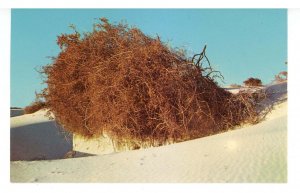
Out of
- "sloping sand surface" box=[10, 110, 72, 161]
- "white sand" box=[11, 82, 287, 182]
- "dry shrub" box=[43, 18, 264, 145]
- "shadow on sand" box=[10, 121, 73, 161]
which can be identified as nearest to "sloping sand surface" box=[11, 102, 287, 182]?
"white sand" box=[11, 82, 287, 182]

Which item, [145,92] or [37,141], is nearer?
[145,92]

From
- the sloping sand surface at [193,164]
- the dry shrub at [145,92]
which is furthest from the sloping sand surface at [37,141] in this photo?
the sloping sand surface at [193,164]

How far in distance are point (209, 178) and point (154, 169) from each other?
4.34 ft

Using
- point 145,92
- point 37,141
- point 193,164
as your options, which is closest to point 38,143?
point 37,141

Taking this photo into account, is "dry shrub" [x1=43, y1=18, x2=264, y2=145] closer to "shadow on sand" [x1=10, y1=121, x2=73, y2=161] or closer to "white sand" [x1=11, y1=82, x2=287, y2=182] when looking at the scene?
"white sand" [x1=11, y1=82, x2=287, y2=182]

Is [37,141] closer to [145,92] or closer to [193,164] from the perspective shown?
[145,92]

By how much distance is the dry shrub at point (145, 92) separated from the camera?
42.3ft

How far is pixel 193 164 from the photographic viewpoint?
34.9ft

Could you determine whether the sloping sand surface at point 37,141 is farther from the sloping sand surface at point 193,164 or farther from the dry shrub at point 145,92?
the sloping sand surface at point 193,164

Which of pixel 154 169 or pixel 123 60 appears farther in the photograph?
pixel 123 60
